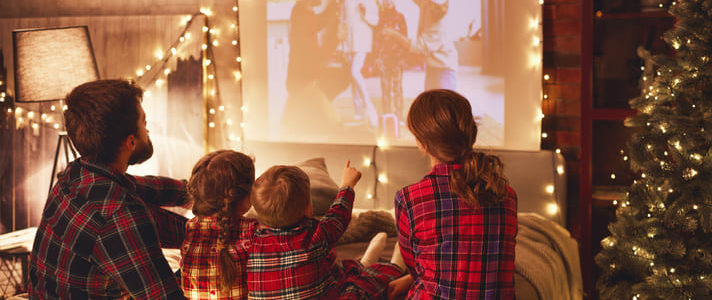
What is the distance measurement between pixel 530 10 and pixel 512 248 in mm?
2034

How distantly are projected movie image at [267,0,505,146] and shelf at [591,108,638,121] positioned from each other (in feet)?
1.73

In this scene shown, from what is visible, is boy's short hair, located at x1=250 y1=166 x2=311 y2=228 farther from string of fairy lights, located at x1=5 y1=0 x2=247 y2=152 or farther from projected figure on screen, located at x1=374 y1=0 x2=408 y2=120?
string of fairy lights, located at x1=5 y1=0 x2=247 y2=152

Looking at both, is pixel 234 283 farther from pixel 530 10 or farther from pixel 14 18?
pixel 14 18

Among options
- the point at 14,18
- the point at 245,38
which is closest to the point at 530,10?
the point at 245,38

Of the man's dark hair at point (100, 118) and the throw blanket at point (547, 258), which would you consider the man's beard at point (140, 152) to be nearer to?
the man's dark hair at point (100, 118)

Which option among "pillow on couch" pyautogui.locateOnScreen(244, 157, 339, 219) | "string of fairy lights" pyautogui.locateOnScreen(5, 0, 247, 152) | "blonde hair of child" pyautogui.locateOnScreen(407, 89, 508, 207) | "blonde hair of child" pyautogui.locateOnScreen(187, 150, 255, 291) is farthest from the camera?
"string of fairy lights" pyautogui.locateOnScreen(5, 0, 247, 152)

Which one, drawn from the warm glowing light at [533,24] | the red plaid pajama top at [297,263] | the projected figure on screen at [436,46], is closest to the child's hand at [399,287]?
the red plaid pajama top at [297,263]

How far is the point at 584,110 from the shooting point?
3299 millimetres

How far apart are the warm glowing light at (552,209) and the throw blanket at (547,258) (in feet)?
0.52

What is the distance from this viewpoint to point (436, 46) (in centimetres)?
354

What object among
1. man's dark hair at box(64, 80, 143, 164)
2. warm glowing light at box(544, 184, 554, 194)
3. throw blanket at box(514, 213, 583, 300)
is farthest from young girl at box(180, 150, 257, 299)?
warm glowing light at box(544, 184, 554, 194)

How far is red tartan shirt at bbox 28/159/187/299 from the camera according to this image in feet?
4.95

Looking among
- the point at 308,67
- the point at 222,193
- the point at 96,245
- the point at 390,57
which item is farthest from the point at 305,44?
the point at 96,245

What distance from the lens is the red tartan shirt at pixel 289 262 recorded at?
1.70 metres
